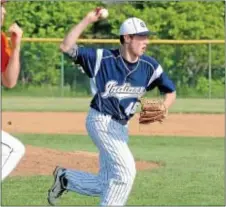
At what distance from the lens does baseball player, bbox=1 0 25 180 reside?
6027mm

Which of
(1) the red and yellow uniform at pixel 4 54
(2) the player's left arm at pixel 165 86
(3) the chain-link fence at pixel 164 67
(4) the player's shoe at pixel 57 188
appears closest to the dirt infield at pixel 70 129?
(4) the player's shoe at pixel 57 188

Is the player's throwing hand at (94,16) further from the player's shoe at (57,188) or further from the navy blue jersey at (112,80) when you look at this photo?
the player's shoe at (57,188)

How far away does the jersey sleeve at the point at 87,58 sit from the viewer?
6.71 metres

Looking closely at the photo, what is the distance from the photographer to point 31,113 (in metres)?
22.7

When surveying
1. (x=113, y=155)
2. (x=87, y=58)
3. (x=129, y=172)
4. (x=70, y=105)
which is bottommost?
(x=70, y=105)

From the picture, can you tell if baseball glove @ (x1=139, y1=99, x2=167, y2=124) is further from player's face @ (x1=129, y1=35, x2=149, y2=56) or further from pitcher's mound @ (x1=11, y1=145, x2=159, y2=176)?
pitcher's mound @ (x1=11, y1=145, x2=159, y2=176)

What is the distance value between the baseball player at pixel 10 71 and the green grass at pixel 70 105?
17049mm

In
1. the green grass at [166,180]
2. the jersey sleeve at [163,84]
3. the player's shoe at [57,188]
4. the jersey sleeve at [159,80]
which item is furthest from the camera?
the green grass at [166,180]

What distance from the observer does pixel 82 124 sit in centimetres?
1959

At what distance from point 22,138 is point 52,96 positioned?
13613 mm

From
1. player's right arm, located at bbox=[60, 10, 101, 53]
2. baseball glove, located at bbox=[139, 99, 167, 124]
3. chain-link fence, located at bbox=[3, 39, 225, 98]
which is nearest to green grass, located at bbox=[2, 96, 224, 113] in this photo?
chain-link fence, located at bbox=[3, 39, 225, 98]

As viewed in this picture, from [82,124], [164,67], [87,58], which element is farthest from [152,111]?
[164,67]

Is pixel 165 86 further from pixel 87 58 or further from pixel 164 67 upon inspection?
pixel 164 67

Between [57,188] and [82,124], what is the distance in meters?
12.1
